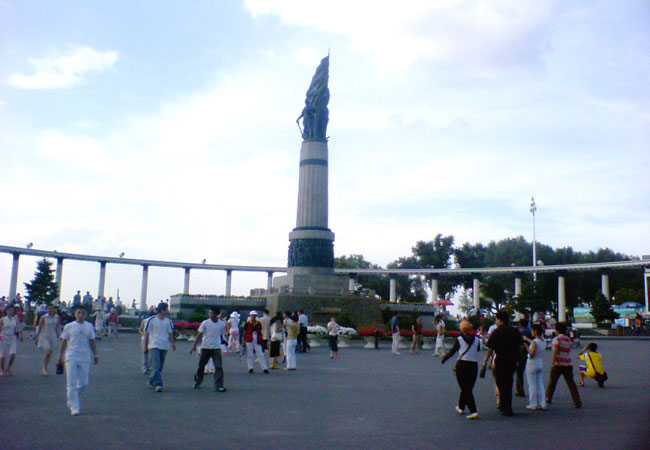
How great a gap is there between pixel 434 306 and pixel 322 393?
37.9 meters

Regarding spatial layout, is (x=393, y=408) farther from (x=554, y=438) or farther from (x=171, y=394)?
(x=171, y=394)

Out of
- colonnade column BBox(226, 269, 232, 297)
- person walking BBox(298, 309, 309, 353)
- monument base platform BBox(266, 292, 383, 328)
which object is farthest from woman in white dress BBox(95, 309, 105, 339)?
colonnade column BBox(226, 269, 232, 297)

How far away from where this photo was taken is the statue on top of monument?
3991cm

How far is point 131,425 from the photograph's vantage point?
7922 millimetres

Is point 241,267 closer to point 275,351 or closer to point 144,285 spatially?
point 144,285

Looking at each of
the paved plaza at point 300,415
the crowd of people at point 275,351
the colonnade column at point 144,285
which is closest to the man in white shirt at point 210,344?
the crowd of people at point 275,351

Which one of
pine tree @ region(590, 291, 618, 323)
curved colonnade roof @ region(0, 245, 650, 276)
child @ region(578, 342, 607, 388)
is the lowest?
child @ region(578, 342, 607, 388)

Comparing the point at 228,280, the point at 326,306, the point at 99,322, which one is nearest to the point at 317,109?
the point at 326,306

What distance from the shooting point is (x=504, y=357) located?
994cm

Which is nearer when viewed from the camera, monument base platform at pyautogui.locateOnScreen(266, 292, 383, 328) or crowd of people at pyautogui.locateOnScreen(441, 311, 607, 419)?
crowd of people at pyautogui.locateOnScreen(441, 311, 607, 419)

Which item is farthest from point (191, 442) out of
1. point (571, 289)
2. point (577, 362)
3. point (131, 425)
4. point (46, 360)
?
point (571, 289)

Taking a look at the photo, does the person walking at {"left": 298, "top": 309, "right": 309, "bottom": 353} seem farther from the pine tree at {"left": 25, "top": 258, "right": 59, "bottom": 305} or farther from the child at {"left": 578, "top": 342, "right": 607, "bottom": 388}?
the pine tree at {"left": 25, "top": 258, "right": 59, "bottom": 305}

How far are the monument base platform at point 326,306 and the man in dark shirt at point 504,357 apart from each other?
25365 mm

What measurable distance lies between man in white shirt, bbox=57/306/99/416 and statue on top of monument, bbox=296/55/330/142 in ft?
101
